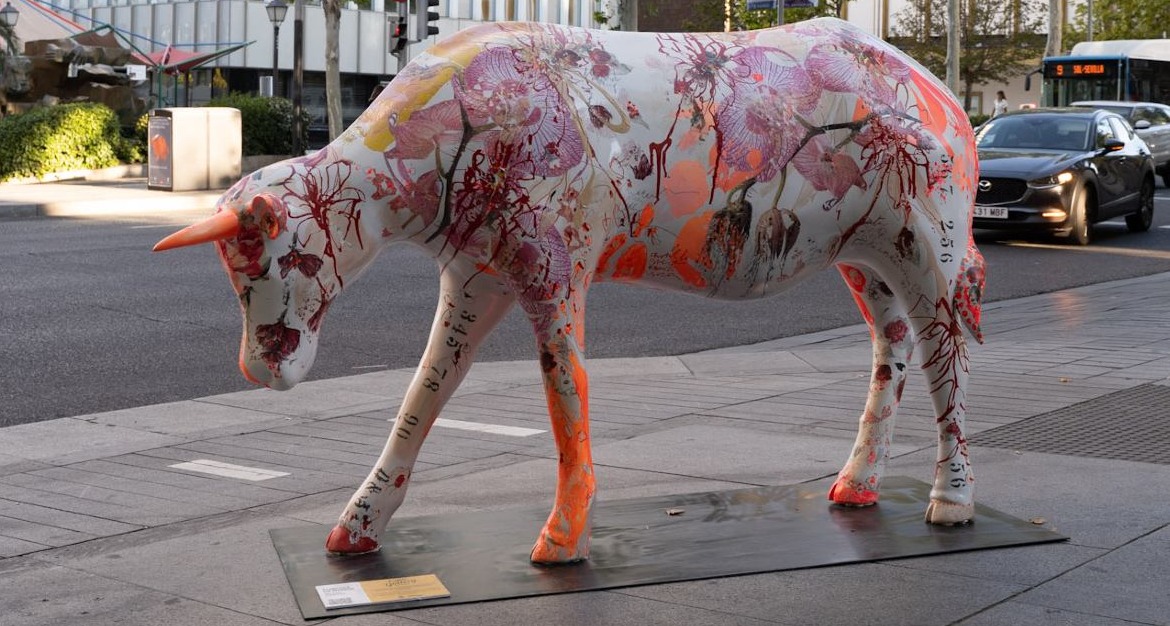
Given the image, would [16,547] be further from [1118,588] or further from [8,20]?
[8,20]

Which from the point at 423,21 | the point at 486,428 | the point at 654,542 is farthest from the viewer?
the point at 423,21

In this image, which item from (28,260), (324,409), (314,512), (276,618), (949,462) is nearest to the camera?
(276,618)

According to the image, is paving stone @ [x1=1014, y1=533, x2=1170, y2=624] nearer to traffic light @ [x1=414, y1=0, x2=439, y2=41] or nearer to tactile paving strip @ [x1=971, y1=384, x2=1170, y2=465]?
tactile paving strip @ [x1=971, y1=384, x2=1170, y2=465]

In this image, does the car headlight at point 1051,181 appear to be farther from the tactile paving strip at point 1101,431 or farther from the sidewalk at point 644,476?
the tactile paving strip at point 1101,431

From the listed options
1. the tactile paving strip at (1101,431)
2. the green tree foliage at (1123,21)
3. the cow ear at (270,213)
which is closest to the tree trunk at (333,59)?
the tactile paving strip at (1101,431)

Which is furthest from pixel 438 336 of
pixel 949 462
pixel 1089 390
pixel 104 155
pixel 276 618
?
pixel 104 155

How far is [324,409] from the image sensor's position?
7832 millimetres

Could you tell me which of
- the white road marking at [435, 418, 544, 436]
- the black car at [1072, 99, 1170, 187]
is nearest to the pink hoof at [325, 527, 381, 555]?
the white road marking at [435, 418, 544, 436]

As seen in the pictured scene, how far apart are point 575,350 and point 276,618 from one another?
117cm

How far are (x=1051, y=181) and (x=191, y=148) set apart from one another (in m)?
14.6

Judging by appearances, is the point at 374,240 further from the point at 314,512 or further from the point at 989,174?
the point at 989,174

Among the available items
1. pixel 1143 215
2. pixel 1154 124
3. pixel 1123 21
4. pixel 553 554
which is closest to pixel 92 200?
pixel 1143 215

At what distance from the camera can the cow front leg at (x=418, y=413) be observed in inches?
189

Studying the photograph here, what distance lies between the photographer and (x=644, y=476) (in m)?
6.16
